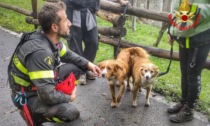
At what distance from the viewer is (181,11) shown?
11.8ft

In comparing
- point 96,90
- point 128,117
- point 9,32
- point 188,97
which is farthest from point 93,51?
point 9,32

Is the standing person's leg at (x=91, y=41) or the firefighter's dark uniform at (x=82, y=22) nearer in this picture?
the firefighter's dark uniform at (x=82, y=22)

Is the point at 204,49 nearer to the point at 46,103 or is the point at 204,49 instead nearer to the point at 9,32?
the point at 46,103

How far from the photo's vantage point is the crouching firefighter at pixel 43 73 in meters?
3.02

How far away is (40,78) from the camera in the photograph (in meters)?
3.01

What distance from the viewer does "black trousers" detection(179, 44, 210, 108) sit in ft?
12.2

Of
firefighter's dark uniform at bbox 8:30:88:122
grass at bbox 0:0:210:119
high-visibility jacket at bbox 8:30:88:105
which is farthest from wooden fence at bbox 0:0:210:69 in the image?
high-visibility jacket at bbox 8:30:88:105

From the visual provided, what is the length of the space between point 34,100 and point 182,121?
7.32ft

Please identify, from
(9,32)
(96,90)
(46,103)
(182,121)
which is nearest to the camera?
(46,103)

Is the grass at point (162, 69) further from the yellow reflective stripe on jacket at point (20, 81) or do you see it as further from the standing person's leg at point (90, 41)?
the yellow reflective stripe on jacket at point (20, 81)

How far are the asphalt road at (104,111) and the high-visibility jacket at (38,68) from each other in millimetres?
1064

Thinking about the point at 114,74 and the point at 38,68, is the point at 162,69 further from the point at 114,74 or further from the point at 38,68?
the point at 38,68

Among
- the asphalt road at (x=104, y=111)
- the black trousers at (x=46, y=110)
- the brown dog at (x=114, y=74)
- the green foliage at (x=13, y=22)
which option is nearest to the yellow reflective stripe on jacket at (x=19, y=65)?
the black trousers at (x=46, y=110)

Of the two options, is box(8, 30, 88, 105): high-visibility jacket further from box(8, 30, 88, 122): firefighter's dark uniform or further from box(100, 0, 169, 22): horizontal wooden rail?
box(100, 0, 169, 22): horizontal wooden rail
